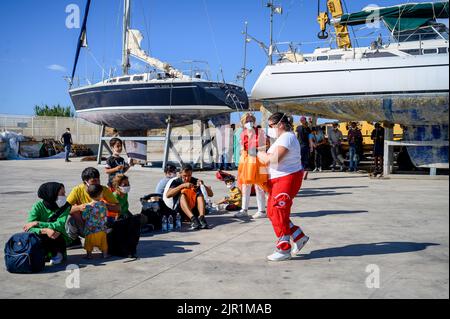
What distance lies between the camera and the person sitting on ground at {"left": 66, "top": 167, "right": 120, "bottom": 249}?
5.34 metres

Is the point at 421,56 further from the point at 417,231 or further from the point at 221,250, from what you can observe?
the point at 221,250

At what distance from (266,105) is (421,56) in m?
5.00

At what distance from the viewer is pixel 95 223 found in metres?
5.37

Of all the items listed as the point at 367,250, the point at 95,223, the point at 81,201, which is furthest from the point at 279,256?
the point at 81,201

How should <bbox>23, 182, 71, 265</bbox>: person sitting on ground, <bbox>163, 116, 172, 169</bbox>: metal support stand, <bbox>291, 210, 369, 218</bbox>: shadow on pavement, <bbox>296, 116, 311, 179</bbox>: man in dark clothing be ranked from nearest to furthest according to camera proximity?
1. <bbox>23, 182, 71, 265</bbox>: person sitting on ground
2. <bbox>291, 210, 369, 218</bbox>: shadow on pavement
3. <bbox>296, 116, 311, 179</bbox>: man in dark clothing
4. <bbox>163, 116, 172, 169</bbox>: metal support stand

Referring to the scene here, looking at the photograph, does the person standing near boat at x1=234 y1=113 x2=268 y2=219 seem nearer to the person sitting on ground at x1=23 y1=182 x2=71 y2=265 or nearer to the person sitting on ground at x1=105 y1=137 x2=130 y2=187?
the person sitting on ground at x1=105 y1=137 x2=130 y2=187

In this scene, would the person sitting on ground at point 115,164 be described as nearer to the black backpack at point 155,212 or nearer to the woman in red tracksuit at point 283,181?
the black backpack at point 155,212

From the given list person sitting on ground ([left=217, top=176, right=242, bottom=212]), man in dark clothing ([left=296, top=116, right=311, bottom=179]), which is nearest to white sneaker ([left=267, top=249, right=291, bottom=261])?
person sitting on ground ([left=217, top=176, right=242, bottom=212])

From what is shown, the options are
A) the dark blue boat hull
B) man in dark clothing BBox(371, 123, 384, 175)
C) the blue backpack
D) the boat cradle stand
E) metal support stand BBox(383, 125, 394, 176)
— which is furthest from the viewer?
the dark blue boat hull

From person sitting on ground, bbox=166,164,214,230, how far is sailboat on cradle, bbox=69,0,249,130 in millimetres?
10768

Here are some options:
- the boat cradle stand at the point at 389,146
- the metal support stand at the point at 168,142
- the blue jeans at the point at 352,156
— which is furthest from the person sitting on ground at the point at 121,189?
the blue jeans at the point at 352,156

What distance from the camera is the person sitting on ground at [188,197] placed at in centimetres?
707

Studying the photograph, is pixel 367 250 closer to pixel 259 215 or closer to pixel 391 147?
pixel 259 215
